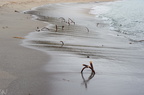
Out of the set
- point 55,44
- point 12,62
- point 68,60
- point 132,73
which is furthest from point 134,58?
point 12,62

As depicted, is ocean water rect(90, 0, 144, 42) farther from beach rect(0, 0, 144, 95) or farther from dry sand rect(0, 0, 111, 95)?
dry sand rect(0, 0, 111, 95)

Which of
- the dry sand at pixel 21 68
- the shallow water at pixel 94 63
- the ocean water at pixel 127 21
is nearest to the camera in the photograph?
the dry sand at pixel 21 68

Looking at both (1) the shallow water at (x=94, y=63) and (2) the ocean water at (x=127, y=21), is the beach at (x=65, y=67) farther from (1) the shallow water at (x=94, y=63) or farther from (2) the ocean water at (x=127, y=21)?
(2) the ocean water at (x=127, y=21)

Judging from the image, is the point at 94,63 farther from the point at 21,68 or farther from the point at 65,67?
the point at 21,68

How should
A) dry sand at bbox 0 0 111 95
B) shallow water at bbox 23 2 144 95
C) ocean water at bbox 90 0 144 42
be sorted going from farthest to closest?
1. ocean water at bbox 90 0 144 42
2. shallow water at bbox 23 2 144 95
3. dry sand at bbox 0 0 111 95

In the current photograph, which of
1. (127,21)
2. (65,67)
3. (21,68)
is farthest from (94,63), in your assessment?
(127,21)

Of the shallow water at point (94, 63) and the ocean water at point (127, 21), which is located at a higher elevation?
the ocean water at point (127, 21)

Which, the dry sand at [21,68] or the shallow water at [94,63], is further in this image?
the shallow water at [94,63]

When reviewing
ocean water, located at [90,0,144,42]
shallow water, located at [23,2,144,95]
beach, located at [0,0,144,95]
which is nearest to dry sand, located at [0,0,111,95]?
beach, located at [0,0,144,95]

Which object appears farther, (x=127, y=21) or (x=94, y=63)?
(x=127, y=21)

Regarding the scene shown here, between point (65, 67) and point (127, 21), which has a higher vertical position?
point (127, 21)

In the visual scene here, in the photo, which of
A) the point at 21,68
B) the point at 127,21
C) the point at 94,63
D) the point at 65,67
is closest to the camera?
the point at 21,68

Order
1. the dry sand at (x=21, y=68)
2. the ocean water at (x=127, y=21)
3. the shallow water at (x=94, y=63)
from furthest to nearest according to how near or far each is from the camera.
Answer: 1. the ocean water at (x=127, y=21)
2. the shallow water at (x=94, y=63)
3. the dry sand at (x=21, y=68)

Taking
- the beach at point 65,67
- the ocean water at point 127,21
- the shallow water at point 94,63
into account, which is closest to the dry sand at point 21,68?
the beach at point 65,67
